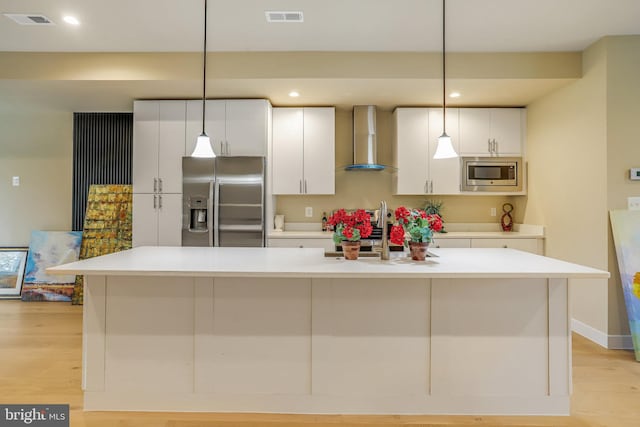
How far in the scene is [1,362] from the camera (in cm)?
287

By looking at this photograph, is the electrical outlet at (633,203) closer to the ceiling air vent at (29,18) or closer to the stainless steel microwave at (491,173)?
the stainless steel microwave at (491,173)

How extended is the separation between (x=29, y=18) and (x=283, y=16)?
76.8 inches

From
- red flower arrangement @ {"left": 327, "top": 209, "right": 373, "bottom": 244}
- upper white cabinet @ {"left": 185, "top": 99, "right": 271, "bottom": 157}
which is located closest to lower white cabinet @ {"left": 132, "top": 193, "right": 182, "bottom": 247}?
upper white cabinet @ {"left": 185, "top": 99, "right": 271, "bottom": 157}

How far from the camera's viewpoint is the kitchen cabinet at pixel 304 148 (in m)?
4.36

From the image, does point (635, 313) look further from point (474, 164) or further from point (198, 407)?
point (198, 407)

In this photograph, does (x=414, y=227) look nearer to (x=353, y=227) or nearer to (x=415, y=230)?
(x=415, y=230)

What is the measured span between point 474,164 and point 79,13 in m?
3.99

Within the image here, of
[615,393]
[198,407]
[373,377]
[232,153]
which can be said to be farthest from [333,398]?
[232,153]

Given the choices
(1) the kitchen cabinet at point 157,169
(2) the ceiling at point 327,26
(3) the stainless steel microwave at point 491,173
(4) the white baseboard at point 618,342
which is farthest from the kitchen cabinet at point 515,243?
(1) the kitchen cabinet at point 157,169

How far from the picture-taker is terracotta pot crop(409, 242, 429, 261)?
2.29 m

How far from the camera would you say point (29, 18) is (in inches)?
116

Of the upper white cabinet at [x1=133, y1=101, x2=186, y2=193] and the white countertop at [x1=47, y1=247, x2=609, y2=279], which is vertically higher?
the upper white cabinet at [x1=133, y1=101, x2=186, y2=193]

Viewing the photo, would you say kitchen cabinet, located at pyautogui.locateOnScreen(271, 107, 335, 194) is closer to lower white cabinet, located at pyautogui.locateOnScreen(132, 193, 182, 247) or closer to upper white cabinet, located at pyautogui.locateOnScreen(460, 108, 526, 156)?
lower white cabinet, located at pyautogui.locateOnScreen(132, 193, 182, 247)

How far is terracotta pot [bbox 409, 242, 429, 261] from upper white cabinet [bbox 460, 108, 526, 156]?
247 cm
